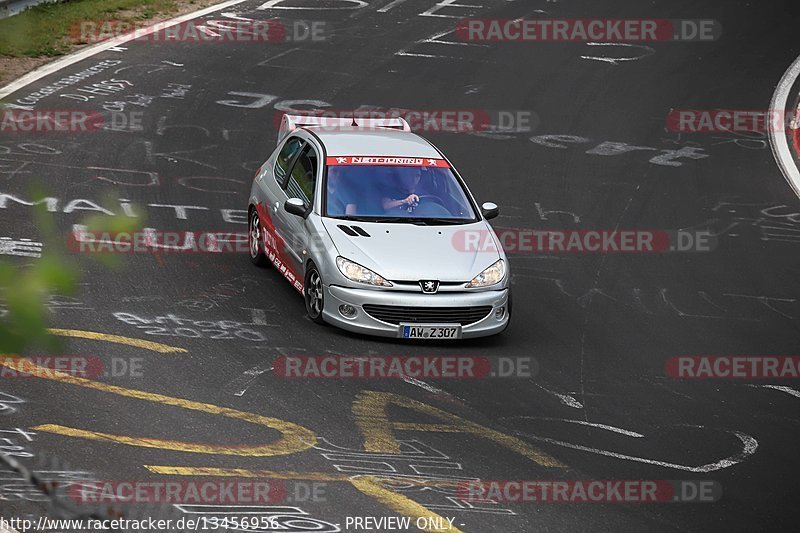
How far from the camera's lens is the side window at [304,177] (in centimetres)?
1173

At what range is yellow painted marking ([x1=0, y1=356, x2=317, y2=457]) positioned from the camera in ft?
26.2

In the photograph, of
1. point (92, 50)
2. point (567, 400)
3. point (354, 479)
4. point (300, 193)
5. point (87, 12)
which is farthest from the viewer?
point (87, 12)

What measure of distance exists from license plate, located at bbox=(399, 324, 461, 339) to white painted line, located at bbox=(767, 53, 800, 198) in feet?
27.9

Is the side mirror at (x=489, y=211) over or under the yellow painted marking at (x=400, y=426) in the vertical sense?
over

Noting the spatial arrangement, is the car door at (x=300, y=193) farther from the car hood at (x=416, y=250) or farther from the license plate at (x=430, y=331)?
the license plate at (x=430, y=331)

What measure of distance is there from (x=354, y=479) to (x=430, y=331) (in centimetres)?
297

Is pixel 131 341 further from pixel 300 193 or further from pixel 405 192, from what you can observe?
pixel 405 192

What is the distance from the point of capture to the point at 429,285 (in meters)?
10.5

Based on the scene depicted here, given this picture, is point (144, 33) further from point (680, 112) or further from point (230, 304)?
point (230, 304)

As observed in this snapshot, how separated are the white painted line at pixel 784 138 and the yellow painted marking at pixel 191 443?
36.3ft

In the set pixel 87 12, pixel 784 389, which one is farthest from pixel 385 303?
pixel 87 12

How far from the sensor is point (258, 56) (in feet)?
72.3

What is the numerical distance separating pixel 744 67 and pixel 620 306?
42.6ft

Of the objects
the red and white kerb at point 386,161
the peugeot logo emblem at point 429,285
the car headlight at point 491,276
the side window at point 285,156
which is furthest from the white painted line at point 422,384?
the side window at point 285,156
